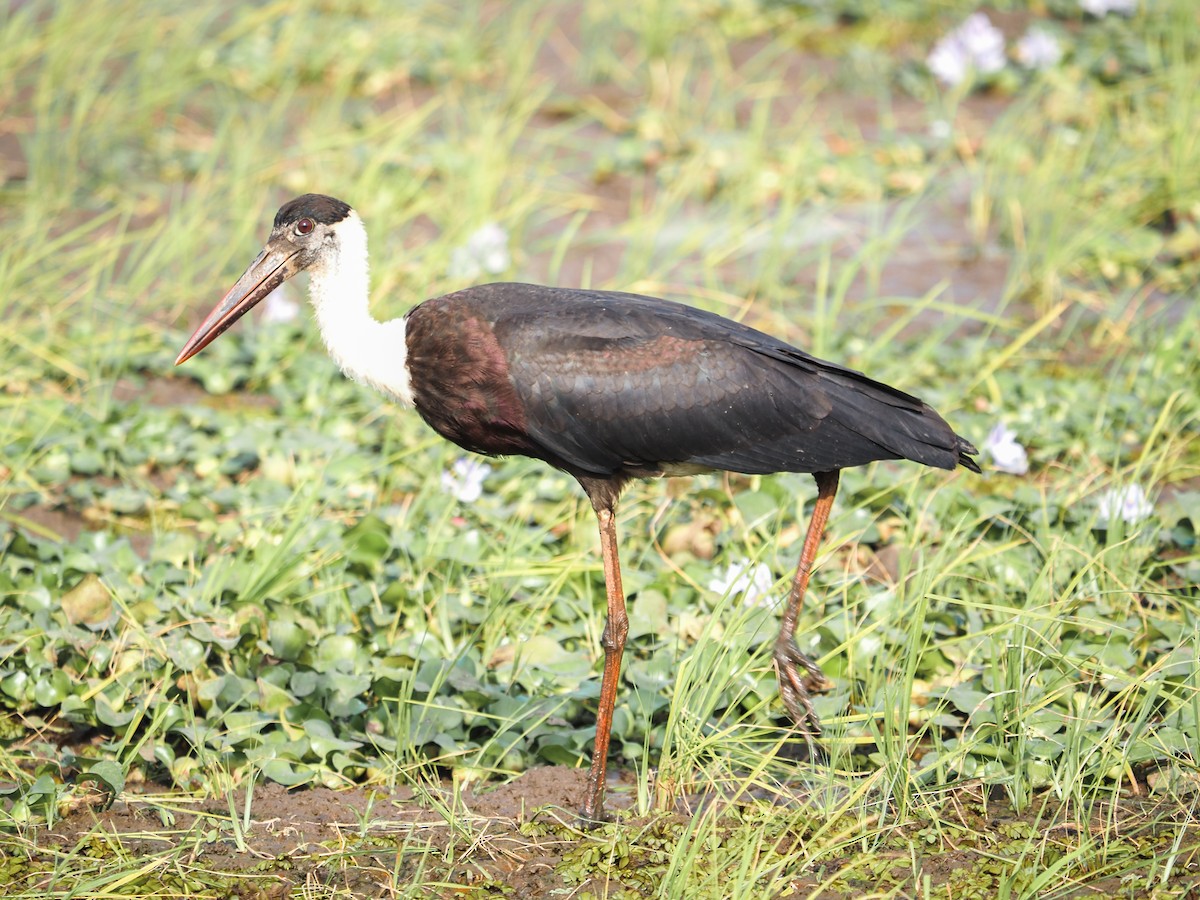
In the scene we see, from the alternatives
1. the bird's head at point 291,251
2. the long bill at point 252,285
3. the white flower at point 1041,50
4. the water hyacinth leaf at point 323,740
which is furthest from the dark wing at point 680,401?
the white flower at point 1041,50

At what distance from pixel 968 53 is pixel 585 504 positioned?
178 inches

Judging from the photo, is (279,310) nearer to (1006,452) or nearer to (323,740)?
(323,740)

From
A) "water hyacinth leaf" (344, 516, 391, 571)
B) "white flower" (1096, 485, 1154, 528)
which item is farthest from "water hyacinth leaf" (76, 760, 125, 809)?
"white flower" (1096, 485, 1154, 528)

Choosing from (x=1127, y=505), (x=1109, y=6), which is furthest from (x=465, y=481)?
(x=1109, y=6)

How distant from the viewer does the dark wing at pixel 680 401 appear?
3.53 m

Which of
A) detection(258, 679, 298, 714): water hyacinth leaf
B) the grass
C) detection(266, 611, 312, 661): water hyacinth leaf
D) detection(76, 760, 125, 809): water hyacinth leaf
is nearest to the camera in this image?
the grass

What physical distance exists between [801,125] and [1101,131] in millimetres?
1505

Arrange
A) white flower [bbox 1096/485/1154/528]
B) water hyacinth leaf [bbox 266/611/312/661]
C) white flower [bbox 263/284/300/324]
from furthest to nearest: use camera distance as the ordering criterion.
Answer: white flower [bbox 263/284/300/324] < white flower [bbox 1096/485/1154/528] < water hyacinth leaf [bbox 266/611/312/661]

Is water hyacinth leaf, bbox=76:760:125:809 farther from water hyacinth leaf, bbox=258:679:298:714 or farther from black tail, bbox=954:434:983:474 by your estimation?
Answer: black tail, bbox=954:434:983:474

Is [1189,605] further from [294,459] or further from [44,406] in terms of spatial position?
[44,406]

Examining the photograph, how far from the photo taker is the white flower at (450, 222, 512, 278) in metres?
5.72

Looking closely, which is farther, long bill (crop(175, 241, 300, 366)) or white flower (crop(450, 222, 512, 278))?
white flower (crop(450, 222, 512, 278))

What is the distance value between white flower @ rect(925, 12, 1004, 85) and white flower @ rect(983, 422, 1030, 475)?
3.88 meters

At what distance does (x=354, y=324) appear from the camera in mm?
3740
